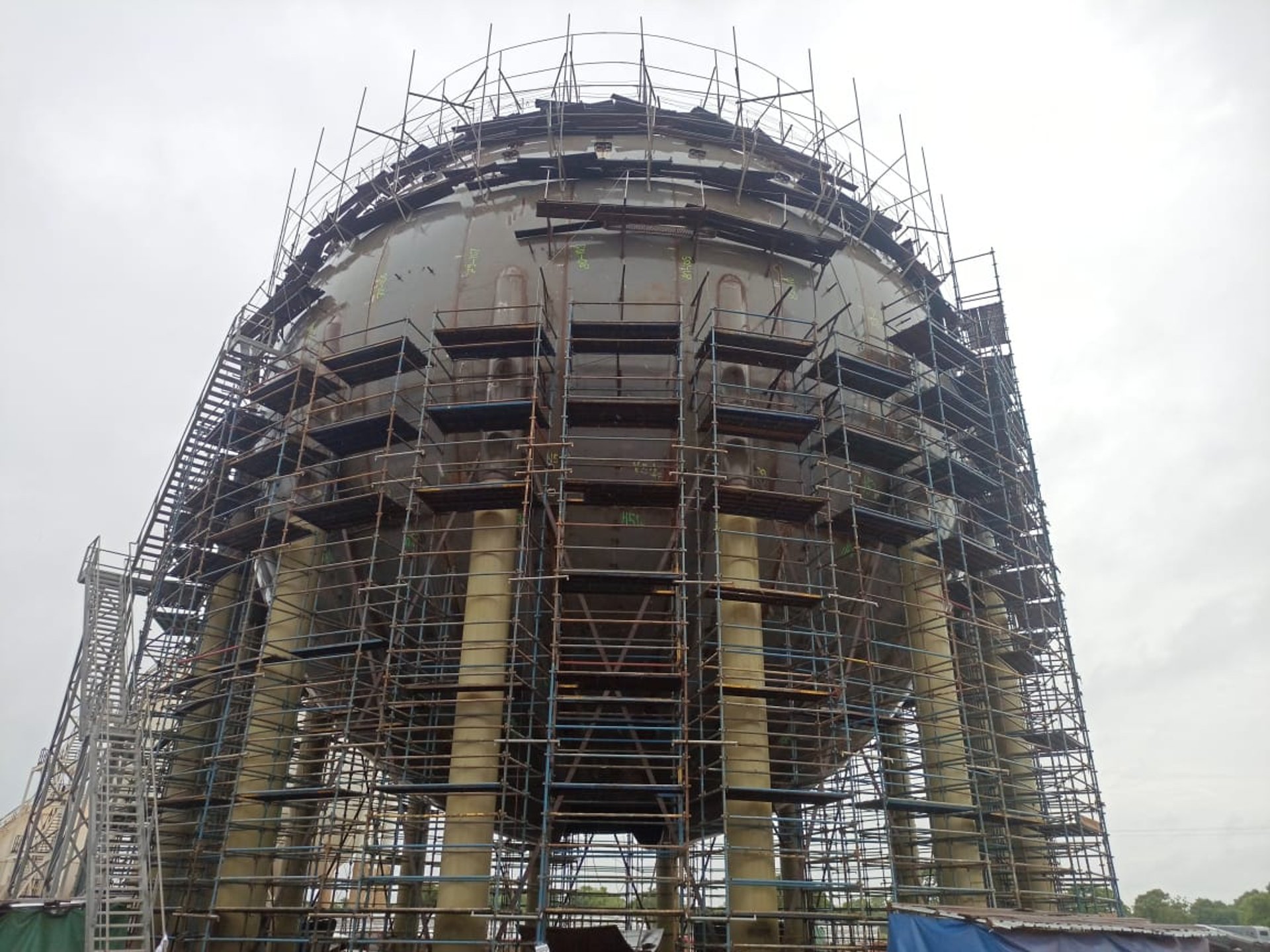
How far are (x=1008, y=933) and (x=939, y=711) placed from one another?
833 centimetres

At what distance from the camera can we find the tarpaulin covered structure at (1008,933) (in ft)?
33.8

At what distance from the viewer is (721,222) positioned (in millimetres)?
17984

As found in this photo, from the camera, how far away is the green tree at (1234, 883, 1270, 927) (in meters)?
77.1

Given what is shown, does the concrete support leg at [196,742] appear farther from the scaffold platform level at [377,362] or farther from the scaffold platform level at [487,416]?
the scaffold platform level at [487,416]

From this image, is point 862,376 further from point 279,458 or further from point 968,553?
point 279,458

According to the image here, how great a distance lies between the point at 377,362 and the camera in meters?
17.5

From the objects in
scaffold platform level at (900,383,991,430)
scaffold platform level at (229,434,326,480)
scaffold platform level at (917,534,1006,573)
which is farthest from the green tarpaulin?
scaffold platform level at (900,383,991,430)

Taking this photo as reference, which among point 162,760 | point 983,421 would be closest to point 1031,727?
point 983,421

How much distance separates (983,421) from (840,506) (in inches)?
300

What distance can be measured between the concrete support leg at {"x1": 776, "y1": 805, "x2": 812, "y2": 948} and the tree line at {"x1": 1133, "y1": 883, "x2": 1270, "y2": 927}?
233 ft

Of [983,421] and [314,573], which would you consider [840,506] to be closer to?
[983,421]

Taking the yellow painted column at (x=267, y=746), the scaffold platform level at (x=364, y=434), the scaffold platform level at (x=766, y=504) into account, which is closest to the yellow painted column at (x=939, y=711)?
the scaffold platform level at (x=766, y=504)

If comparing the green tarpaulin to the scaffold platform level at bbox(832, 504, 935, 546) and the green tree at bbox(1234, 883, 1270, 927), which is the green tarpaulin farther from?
the green tree at bbox(1234, 883, 1270, 927)

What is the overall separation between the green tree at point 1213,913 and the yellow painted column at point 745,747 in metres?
91.8
